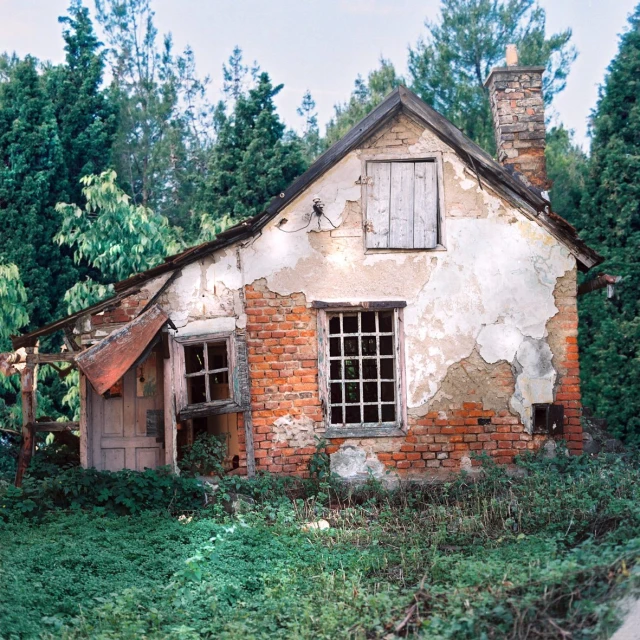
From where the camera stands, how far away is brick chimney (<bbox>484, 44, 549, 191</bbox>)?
1150 cm

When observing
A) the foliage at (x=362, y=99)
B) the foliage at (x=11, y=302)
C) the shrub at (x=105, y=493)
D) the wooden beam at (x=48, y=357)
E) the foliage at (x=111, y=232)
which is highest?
the foliage at (x=362, y=99)

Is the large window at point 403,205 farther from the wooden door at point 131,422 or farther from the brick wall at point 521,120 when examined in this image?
the wooden door at point 131,422

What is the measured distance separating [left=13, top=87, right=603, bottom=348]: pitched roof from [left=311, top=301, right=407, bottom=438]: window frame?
4.54 feet

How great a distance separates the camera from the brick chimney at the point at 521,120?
453 inches

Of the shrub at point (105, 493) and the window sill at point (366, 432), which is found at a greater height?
the window sill at point (366, 432)

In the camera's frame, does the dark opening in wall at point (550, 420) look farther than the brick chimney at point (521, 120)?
No

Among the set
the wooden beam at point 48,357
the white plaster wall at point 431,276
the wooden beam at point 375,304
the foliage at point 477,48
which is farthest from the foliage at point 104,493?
the foliage at point 477,48

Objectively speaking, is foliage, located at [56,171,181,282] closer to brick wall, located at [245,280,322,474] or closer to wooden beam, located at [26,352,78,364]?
wooden beam, located at [26,352,78,364]

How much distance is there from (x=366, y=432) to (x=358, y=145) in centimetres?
366

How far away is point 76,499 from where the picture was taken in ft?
31.2

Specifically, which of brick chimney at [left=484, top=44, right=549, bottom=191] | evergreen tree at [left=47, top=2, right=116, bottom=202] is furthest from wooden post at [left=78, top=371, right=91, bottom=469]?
evergreen tree at [left=47, top=2, right=116, bottom=202]

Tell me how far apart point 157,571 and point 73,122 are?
46.4 feet

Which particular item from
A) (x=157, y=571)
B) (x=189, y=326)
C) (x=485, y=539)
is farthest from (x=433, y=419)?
(x=157, y=571)

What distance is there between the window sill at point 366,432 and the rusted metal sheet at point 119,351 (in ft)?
8.26
